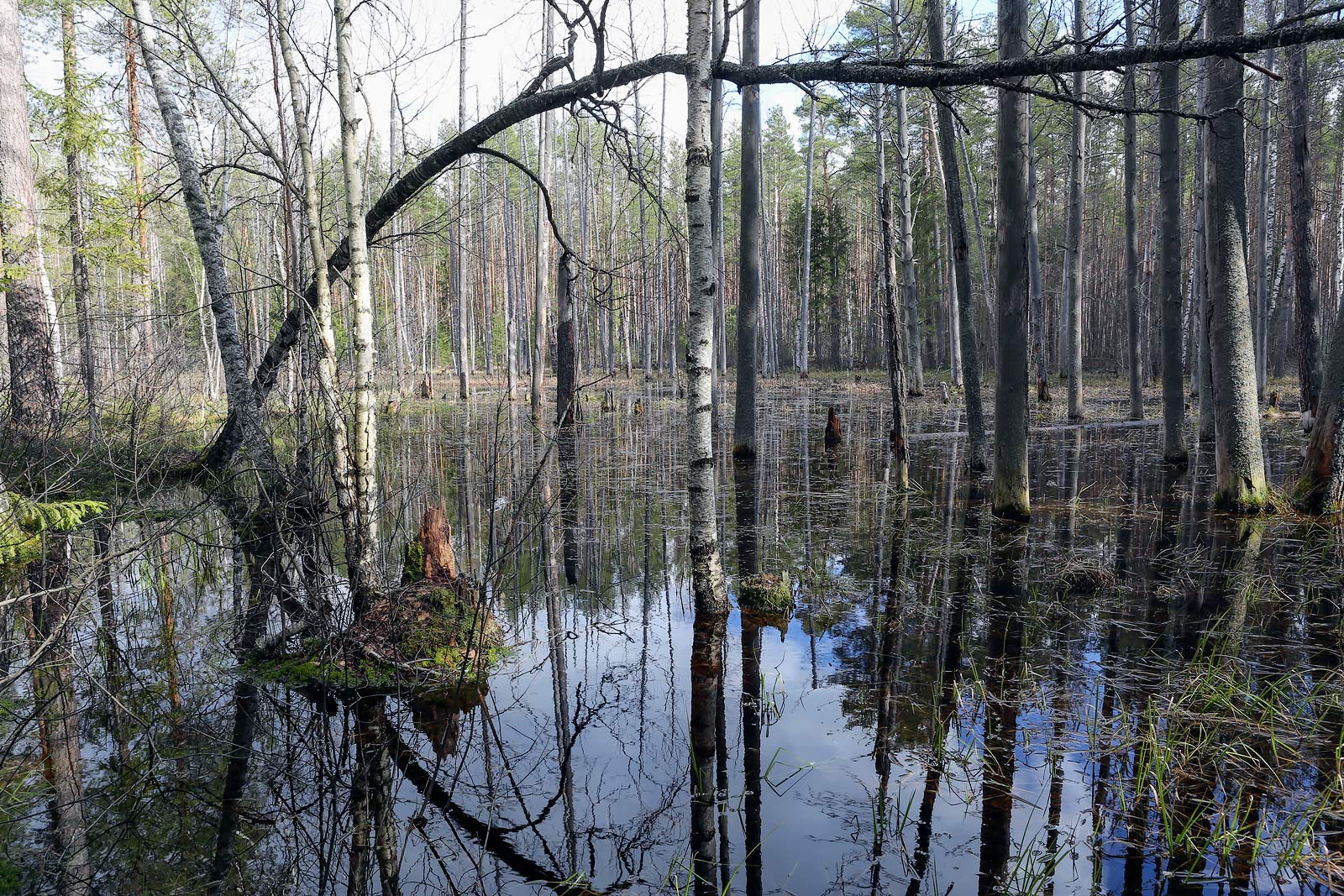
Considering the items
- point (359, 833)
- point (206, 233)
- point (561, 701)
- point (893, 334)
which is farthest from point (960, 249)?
point (359, 833)

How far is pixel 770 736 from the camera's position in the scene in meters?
4.06

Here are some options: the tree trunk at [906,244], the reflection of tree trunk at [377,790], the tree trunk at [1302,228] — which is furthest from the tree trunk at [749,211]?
the tree trunk at [1302,228]

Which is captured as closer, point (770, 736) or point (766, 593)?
point (770, 736)

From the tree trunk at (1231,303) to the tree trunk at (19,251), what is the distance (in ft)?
40.1

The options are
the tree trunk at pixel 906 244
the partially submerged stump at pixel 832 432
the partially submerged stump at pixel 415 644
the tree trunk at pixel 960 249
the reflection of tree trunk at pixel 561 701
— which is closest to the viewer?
the reflection of tree trunk at pixel 561 701

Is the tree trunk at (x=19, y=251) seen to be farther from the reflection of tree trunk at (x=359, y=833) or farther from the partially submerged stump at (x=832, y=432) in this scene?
the partially submerged stump at (x=832, y=432)

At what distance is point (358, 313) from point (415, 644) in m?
2.21

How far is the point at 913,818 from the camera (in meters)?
3.28

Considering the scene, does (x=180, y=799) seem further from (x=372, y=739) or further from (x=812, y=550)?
(x=812, y=550)

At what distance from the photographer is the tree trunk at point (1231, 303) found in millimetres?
7809

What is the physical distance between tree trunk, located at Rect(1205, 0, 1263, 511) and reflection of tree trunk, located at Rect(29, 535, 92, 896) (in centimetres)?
961

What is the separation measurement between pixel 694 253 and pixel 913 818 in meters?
3.75

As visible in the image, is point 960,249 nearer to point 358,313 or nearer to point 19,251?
point 358,313

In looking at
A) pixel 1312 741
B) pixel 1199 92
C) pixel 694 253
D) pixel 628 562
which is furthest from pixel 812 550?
pixel 1199 92
